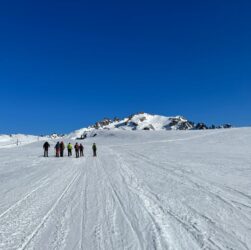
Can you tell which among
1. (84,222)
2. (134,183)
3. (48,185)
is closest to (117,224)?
(84,222)

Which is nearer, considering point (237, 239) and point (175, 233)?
point (237, 239)

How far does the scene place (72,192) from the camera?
10461 millimetres

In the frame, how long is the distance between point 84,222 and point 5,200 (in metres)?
4.08

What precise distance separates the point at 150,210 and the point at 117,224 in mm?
1329

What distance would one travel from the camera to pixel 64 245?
544 cm

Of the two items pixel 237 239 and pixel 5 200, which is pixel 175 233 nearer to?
pixel 237 239

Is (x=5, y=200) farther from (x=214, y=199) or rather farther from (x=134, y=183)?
(x=214, y=199)

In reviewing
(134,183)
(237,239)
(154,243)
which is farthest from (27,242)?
(134,183)

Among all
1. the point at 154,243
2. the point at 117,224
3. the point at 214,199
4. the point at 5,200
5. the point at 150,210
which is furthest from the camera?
the point at 5,200

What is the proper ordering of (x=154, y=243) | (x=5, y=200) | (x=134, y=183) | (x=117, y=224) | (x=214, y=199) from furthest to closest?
(x=134, y=183), (x=5, y=200), (x=214, y=199), (x=117, y=224), (x=154, y=243)

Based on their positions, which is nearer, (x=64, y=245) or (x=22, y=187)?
(x=64, y=245)

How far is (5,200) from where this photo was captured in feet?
31.4

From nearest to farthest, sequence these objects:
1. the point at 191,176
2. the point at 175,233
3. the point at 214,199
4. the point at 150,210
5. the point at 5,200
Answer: the point at 175,233
the point at 150,210
the point at 214,199
the point at 5,200
the point at 191,176

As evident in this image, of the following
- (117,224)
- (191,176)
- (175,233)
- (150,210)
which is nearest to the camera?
(175,233)
